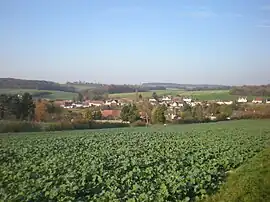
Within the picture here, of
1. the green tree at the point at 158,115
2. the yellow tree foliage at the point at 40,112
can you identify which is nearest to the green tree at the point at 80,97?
the yellow tree foliage at the point at 40,112

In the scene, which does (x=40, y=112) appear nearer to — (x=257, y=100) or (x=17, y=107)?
(x=17, y=107)

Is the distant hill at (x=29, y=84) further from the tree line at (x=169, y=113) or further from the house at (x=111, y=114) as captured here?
the tree line at (x=169, y=113)

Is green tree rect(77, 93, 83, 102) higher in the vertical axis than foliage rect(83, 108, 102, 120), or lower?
higher

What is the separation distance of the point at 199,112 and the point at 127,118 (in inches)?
657

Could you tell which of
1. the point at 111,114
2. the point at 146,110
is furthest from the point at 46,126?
the point at 146,110

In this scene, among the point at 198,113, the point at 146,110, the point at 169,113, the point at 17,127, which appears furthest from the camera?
the point at 169,113

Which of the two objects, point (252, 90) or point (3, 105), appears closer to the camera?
point (3, 105)

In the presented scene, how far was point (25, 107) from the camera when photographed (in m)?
66.1

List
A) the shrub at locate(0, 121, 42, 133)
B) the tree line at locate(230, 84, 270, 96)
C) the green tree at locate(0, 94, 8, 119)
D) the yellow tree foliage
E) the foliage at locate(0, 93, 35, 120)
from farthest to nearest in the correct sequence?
the tree line at locate(230, 84, 270, 96) → the yellow tree foliage → the foliage at locate(0, 93, 35, 120) → the green tree at locate(0, 94, 8, 119) → the shrub at locate(0, 121, 42, 133)

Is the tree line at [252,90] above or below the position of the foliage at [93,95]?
above

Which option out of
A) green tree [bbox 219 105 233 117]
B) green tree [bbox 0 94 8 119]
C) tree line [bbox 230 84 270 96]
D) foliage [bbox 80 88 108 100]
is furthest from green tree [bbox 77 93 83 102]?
tree line [bbox 230 84 270 96]

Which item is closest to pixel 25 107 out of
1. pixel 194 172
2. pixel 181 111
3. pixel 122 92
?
pixel 181 111

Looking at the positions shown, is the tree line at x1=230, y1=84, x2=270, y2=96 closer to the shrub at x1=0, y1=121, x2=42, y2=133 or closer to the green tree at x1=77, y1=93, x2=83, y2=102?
the green tree at x1=77, y1=93, x2=83, y2=102

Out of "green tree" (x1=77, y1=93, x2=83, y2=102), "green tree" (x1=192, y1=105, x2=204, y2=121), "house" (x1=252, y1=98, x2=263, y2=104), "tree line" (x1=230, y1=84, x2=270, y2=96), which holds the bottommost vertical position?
"green tree" (x1=192, y1=105, x2=204, y2=121)
